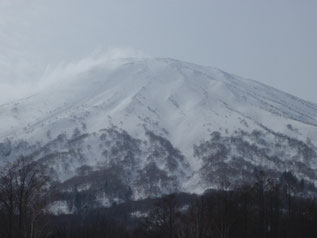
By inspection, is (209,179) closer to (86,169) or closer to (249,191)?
(86,169)

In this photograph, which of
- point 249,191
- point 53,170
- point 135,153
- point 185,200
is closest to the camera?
point 249,191

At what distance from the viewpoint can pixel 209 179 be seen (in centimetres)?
16775

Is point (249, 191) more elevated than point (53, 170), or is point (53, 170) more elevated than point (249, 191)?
point (53, 170)

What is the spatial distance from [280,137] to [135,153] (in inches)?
2286

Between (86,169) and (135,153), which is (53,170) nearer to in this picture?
(86,169)

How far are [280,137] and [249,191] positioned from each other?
14722 centimetres

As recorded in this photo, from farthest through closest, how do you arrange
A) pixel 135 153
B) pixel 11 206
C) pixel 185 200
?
pixel 135 153 < pixel 185 200 < pixel 11 206

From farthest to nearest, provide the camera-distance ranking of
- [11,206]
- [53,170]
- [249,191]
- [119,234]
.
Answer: [53,170] < [119,234] < [249,191] < [11,206]

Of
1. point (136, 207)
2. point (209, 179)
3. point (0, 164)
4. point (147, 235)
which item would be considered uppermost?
point (0, 164)

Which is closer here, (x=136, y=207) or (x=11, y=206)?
(x=11, y=206)

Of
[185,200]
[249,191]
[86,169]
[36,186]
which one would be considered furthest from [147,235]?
[86,169]

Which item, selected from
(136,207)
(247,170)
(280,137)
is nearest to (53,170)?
(136,207)

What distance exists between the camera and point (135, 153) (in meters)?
199

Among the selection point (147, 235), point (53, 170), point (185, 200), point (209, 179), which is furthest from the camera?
point (53, 170)
